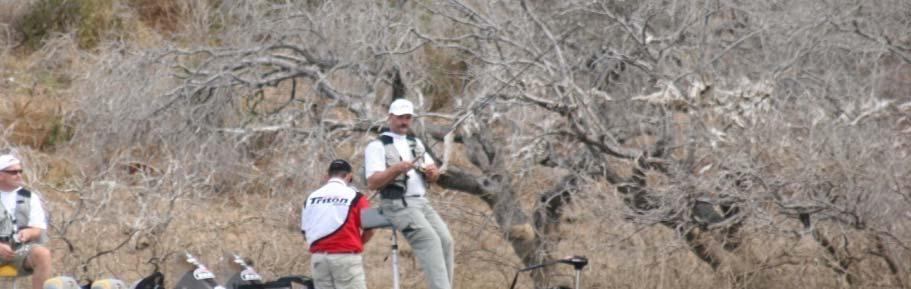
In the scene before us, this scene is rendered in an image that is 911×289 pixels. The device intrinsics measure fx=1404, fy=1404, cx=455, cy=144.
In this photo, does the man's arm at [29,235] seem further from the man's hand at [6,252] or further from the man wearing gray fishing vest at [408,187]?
the man wearing gray fishing vest at [408,187]

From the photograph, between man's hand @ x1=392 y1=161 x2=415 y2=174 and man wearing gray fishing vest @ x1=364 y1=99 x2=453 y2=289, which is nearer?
man's hand @ x1=392 y1=161 x2=415 y2=174

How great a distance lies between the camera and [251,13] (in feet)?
36.4

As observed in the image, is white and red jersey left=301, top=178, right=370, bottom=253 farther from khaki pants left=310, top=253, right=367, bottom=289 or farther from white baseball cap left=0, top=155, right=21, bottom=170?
white baseball cap left=0, top=155, right=21, bottom=170

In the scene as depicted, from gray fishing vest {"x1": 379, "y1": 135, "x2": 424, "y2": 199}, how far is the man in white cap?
2104mm

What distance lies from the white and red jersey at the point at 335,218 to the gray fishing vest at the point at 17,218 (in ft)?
5.69

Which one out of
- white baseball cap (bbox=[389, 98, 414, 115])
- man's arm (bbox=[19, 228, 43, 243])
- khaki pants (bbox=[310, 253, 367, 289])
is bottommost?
khaki pants (bbox=[310, 253, 367, 289])

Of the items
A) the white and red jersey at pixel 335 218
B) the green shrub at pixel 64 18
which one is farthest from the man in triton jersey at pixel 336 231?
the green shrub at pixel 64 18

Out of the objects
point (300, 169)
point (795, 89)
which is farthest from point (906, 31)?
point (300, 169)

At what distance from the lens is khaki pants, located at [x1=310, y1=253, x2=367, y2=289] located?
8.01 m

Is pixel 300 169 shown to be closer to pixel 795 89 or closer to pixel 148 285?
pixel 148 285

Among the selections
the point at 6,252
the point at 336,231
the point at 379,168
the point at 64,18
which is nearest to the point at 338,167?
the point at 379,168

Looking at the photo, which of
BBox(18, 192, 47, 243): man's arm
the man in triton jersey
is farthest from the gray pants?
BBox(18, 192, 47, 243): man's arm

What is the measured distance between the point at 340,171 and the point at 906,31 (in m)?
5.26

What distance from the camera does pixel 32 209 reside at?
842cm
